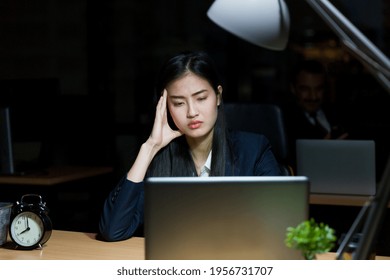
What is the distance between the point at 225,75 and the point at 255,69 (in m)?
0.23

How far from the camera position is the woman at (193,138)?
231 centimetres

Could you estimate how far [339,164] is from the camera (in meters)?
2.76

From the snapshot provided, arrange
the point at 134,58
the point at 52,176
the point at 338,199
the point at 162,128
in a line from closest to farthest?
the point at 162,128 → the point at 338,199 → the point at 52,176 → the point at 134,58

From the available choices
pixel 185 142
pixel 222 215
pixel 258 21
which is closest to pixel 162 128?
pixel 185 142

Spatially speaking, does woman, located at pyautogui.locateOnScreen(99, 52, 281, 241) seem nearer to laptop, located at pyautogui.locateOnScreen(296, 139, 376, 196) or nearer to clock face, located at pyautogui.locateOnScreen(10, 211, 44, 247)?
clock face, located at pyautogui.locateOnScreen(10, 211, 44, 247)

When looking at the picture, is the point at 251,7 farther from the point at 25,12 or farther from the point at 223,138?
the point at 25,12

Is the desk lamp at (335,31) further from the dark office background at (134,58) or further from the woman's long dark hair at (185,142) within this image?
the dark office background at (134,58)

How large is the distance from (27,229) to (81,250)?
0.18m

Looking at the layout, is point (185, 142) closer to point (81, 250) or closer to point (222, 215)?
point (81, 250)

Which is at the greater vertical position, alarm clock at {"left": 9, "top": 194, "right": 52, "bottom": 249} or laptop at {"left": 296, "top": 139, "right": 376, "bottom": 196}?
laptop at {"left": 296, "top": 139, "right": 376, "bottom": 196}

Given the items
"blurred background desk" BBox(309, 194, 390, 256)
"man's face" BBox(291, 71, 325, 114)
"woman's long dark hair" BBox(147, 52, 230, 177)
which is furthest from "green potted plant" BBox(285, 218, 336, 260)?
"man's face" BBox(291, 71, 325, 114)

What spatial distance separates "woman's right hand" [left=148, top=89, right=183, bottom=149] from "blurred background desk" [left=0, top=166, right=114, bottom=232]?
1367 millimetres

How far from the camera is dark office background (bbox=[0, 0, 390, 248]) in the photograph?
4.85 meters

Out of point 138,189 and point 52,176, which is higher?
point 52,176
